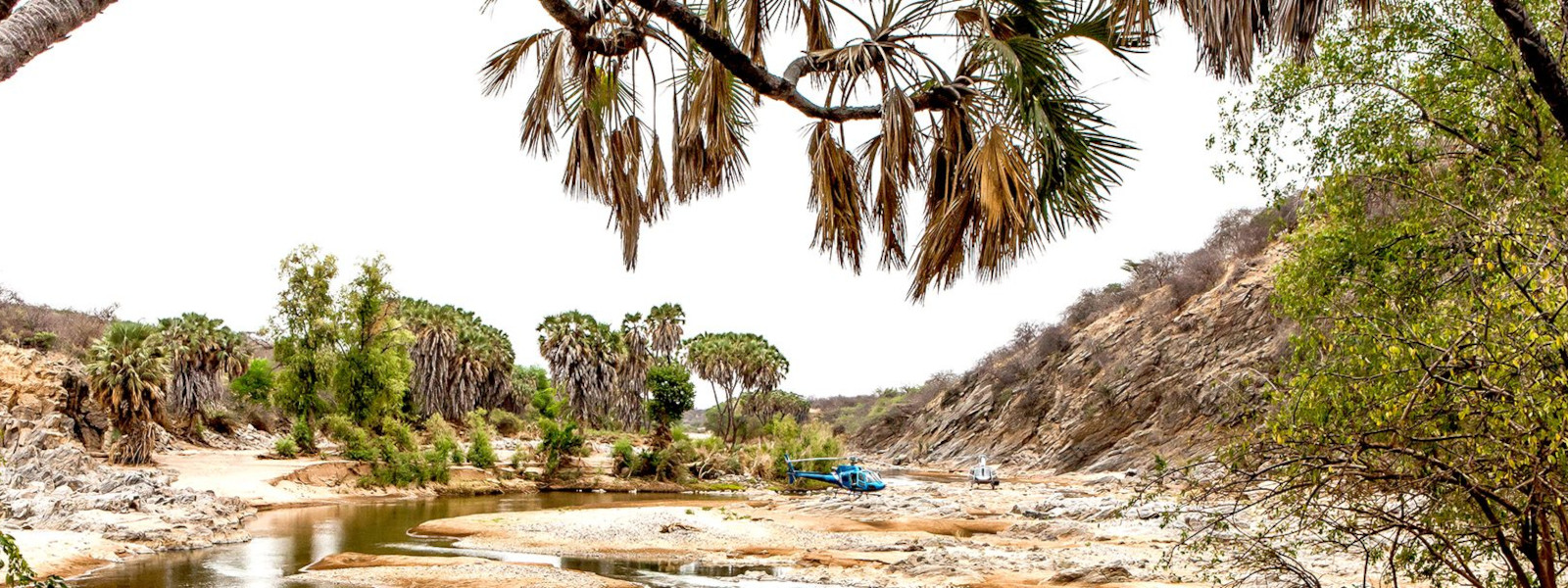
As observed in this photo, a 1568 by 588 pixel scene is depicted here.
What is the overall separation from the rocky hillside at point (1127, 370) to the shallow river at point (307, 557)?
21.3 m

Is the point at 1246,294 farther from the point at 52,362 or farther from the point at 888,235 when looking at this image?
the point at 52,362

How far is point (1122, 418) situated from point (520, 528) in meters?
28.0

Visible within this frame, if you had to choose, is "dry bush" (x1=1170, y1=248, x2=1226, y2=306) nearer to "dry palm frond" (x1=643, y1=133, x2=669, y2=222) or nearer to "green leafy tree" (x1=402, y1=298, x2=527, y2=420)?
"green leafy tree" (x1=402, y1=298, x2=527, y2=420)

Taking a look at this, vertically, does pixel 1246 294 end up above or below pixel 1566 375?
above

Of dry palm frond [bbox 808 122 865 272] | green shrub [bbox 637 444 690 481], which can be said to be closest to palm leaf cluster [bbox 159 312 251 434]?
green shrub [bbox 637 444 690 481]

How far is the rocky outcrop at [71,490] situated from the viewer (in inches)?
709

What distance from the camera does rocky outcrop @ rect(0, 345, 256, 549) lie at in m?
18.0

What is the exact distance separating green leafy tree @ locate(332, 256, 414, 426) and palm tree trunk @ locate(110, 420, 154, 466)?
31.7 feet

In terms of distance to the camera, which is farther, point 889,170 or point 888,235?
point 888,235

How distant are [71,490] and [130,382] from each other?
584cm

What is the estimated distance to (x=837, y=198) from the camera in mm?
4844

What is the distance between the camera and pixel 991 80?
408 centimetres

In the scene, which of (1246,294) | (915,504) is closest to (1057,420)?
(1246,294)

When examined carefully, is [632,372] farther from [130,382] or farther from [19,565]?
[19,565]
